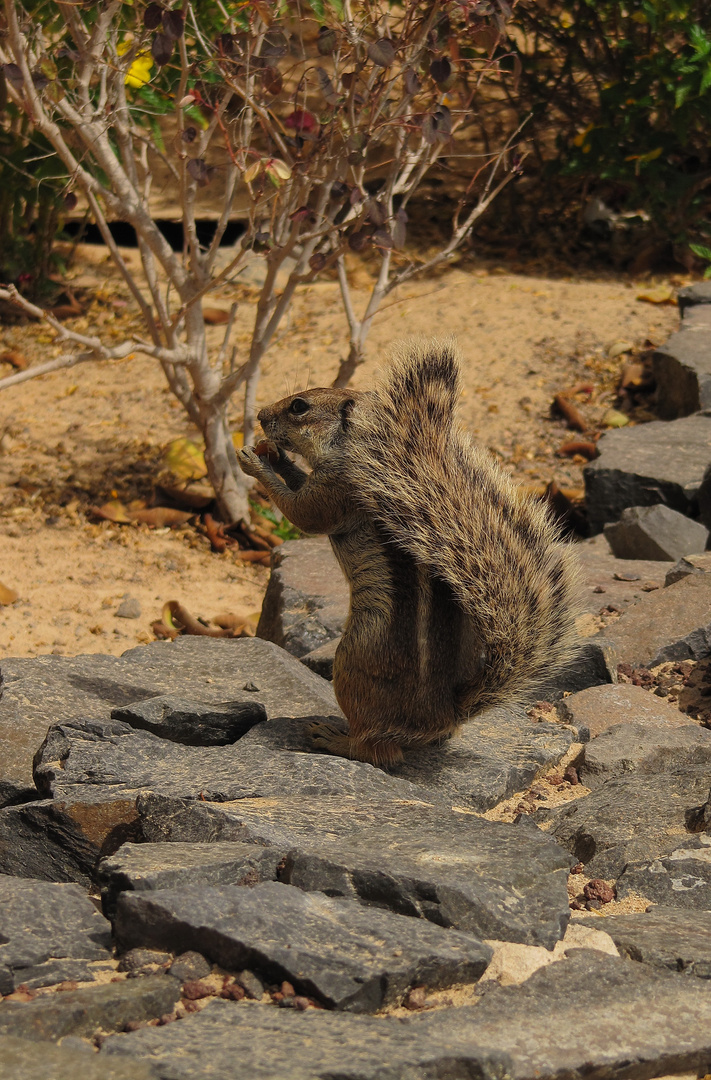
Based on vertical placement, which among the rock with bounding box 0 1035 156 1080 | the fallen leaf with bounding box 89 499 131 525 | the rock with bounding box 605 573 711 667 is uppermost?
the rock with bounding box 605 573 711 667

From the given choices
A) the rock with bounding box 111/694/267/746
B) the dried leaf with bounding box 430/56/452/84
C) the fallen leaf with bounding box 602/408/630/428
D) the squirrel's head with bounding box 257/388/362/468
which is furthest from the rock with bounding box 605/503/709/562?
the rock with bounding box 111/694/267/746

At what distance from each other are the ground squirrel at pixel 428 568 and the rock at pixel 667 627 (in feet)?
3.80

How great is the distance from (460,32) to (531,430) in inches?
134

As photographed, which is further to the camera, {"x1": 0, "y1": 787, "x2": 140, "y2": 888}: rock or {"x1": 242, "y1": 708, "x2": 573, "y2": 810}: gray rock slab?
{"x1": 242, "y1": 708, "x2": 573, "y2": 810}: gray rock slab

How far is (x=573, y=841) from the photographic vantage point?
327 centimetres

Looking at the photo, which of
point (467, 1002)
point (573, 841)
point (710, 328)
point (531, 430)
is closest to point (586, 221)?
point (710, 328)

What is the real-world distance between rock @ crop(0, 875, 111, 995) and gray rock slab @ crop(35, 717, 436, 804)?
1.46 ft

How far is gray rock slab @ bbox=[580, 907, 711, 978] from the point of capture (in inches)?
99.3

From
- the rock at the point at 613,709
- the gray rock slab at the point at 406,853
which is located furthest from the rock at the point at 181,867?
the rock at the point at 613,709

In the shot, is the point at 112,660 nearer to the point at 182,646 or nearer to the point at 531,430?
the point at 182,646

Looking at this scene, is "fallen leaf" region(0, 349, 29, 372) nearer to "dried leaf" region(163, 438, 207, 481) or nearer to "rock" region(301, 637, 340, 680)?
"dried leaf" region(163, 438, 207, 481)

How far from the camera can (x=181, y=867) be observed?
2596 millimetres

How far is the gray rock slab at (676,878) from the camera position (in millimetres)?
2957

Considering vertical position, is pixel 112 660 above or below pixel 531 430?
below
